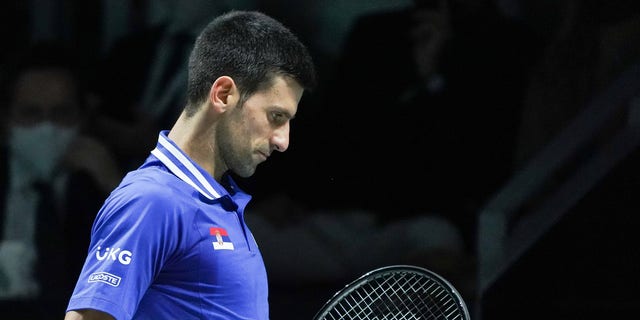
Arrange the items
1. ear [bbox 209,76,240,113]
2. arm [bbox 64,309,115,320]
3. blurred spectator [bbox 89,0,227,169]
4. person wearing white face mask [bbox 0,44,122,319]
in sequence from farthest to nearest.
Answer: blurred spectator [bbox 89,0,227,169]
person wearing white face mask [bbox 0,44,122,319]
ear [bbox 209,76,240,113]
arm [bbox 64,309,115,320]

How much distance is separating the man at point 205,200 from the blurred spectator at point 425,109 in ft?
8.95

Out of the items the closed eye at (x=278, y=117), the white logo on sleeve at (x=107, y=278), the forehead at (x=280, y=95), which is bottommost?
the white logo on sleeve at (x=107, y=278)

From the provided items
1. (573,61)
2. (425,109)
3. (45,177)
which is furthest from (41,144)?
(573,61)

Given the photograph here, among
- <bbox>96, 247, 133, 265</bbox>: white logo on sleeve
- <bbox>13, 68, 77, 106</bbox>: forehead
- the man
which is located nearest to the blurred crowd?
<bbox>13, 68, 77, 106</bbox>: forehead

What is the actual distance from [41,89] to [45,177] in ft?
1.06

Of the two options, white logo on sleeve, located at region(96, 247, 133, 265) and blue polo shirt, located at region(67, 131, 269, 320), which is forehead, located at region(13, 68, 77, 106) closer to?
blue polo shirt, located at region(67, 131, 269, 320)

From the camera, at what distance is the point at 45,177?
15.5 ft

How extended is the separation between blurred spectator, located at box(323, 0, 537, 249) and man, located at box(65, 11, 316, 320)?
107 inches

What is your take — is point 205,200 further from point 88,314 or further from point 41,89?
point 41,89

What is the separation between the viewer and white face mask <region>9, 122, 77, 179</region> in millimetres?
4695

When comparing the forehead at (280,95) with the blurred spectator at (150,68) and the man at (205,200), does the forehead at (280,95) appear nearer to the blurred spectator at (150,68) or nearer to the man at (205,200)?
the man at (205,200)

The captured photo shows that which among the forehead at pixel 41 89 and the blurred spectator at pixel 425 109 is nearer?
the forehead at pixel 41 89

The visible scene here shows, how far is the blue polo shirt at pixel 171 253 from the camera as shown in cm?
189

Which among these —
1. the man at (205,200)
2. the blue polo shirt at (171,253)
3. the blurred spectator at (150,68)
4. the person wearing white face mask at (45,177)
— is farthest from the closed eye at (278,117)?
the blurred spectator at (150,68)
